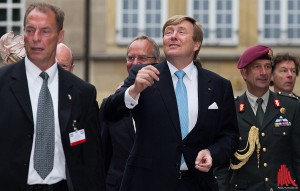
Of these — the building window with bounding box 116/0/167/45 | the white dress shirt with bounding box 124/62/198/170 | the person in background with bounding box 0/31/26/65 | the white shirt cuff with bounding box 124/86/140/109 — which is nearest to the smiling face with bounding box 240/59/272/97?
the white dress shirt with bounding box 124/62/198/170

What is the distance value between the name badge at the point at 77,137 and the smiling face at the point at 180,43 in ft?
3.28

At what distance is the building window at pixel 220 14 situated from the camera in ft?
81.0

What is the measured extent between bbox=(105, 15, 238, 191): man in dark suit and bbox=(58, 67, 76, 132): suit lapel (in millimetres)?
406

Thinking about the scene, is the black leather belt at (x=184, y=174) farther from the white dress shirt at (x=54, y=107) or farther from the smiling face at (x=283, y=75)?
the smiling face at (x=283, y=75)

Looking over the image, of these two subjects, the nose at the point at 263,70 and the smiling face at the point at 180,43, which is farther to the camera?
the nose at the point at 263,70

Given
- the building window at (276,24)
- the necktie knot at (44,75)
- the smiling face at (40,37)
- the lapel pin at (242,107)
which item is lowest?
the lapel pin at (242,107)

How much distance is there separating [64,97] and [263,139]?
2.65 meters

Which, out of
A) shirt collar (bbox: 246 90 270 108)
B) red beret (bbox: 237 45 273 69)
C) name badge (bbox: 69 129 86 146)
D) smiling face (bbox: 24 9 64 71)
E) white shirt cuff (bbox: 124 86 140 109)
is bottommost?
name badge (bbox: 69 129 86 146)

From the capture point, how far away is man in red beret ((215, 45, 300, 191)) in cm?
926

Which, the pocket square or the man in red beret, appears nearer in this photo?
the pocket square

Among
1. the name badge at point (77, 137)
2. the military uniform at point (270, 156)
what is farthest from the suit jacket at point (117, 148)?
the name badge at point (77, 137)

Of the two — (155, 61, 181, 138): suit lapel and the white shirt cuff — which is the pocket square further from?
the white shirt cuff

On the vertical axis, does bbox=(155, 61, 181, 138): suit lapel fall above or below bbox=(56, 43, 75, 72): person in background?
below

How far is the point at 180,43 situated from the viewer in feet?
25.5
